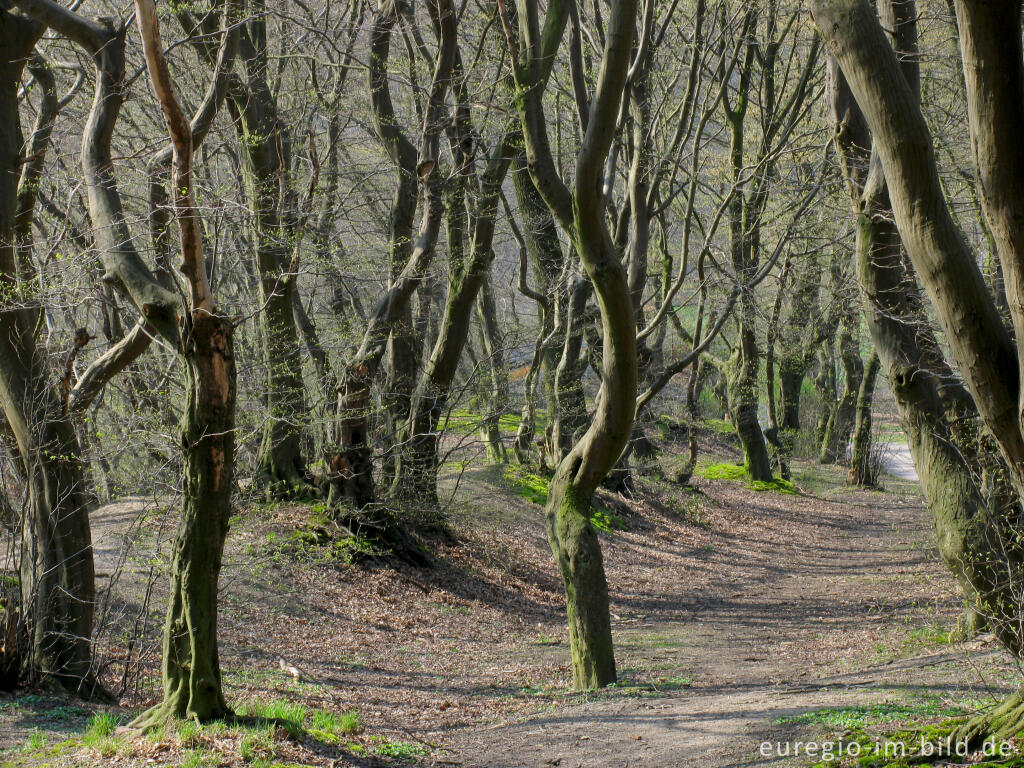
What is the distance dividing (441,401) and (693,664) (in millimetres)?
5804

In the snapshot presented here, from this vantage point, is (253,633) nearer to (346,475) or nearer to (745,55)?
(346,475)

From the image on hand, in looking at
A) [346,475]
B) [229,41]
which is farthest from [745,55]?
[229,41]

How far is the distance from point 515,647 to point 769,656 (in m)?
3.08

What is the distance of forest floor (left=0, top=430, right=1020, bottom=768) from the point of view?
545 centimetres

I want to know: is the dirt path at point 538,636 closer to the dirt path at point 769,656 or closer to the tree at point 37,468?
the dirt path at point 769,656

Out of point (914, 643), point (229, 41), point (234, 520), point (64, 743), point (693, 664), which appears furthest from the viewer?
point (234, 520)

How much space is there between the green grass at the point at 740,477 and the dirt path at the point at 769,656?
13.8ft

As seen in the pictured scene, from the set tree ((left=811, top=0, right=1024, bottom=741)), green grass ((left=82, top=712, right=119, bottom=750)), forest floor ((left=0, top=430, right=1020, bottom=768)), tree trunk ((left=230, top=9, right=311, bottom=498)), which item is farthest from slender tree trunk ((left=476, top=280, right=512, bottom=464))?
tree ((left=811, top=0, right=1024, bottom=741))

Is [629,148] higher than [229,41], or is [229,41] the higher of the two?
[629,148]

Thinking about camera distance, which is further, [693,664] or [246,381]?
[246,381]

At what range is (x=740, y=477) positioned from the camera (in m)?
25.6

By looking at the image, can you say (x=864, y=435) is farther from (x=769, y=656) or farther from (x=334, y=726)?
(x=334, y=726)

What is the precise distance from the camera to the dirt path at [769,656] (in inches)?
221

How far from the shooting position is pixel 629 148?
16.0m
